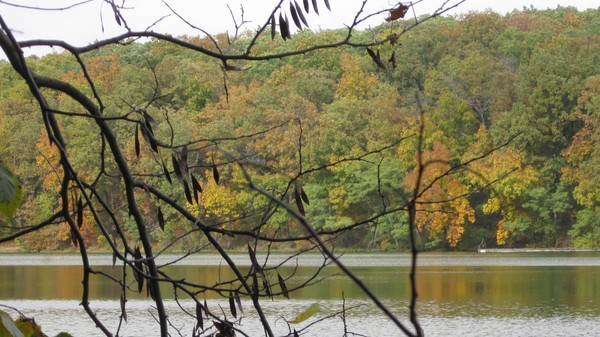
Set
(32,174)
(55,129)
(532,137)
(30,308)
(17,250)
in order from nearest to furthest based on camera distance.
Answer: (55,129)
(30,308)
(532,137)
(32,174)
(17,250)

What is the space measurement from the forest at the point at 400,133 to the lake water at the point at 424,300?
664 cm

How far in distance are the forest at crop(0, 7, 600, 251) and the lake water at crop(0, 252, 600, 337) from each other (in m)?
6.64

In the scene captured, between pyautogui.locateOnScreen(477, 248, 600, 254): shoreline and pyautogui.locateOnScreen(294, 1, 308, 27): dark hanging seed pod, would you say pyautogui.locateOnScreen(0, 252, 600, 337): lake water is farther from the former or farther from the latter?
pyautogui.locateOnScreen(294, 1, 308, 27): dark hanging seed pod

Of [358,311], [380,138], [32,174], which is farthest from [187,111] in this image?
[358,311]

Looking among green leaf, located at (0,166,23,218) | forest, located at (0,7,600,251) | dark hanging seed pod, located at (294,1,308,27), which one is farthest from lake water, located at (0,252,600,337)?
green leaf, located at (0,166,23,218)

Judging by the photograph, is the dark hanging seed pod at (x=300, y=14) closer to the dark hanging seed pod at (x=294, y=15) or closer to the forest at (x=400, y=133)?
the dark hanging seed pod at (x=294, y=15)

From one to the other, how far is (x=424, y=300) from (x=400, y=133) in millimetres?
22885

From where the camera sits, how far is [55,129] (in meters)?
1.74

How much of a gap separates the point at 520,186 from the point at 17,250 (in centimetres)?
2305

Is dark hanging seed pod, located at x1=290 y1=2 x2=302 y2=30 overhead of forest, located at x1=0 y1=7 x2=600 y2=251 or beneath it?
beneath

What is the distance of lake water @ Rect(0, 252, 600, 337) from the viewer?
60.2 ft

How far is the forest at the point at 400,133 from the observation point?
43.5m

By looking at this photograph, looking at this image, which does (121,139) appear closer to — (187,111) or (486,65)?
(187,111)

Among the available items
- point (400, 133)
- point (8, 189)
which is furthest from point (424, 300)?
point (400, 133)
